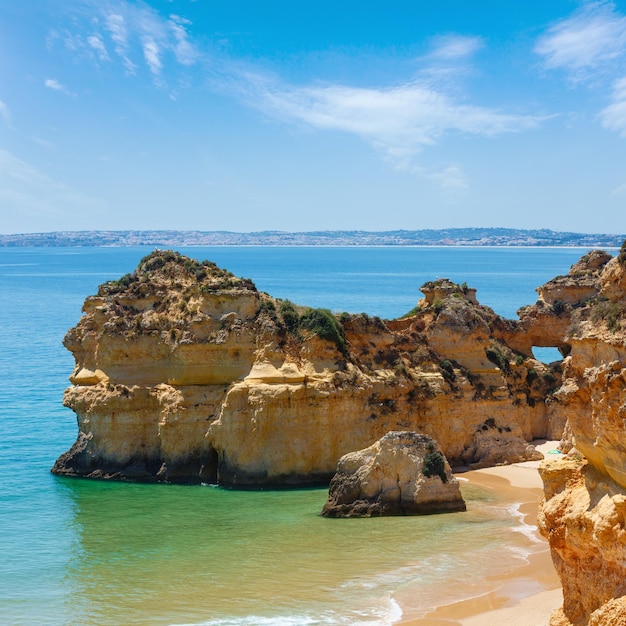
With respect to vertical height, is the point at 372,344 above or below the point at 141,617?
above

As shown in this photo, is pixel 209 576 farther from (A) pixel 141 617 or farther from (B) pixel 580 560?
(B) pixel 580 560

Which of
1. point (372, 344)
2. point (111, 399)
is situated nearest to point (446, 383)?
point (372, 344)

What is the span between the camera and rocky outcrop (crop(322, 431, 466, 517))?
29500 mm

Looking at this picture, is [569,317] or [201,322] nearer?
[201,322]

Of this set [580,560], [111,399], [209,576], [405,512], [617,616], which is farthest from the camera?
[111,399]

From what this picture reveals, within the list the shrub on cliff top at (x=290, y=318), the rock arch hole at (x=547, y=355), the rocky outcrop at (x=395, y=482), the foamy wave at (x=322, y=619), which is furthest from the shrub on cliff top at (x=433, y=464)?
the rock arch hole at (x=547, y=355)

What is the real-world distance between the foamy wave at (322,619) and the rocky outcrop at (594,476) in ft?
17.8

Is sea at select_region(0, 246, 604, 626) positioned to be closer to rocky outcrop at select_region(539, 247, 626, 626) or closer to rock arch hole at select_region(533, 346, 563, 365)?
rocky outcrop at select_region(539, 247, 626, 626)

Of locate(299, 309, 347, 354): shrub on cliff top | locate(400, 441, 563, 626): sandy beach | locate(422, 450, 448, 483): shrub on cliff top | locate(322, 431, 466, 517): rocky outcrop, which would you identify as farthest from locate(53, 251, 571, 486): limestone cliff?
locate(400, 441, 563, 626): sandy beach

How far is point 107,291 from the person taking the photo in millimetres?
39375

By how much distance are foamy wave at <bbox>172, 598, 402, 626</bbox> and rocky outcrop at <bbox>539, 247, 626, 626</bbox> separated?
5.42m

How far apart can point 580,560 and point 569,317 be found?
97.4 feet

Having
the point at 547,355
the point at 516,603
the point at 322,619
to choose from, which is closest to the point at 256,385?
the point at 322,619

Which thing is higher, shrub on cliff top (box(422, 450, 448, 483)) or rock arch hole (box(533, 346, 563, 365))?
rock arch hole (box(533, 346, 563, 365))
